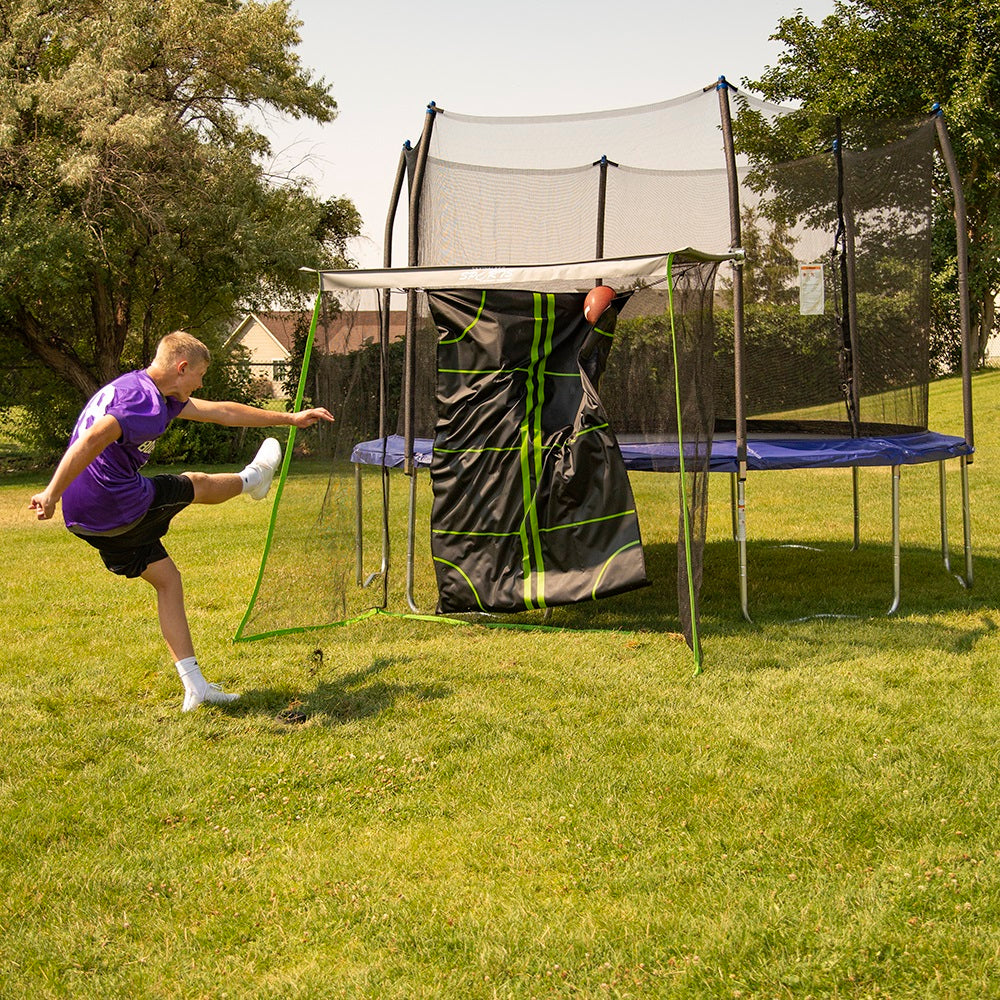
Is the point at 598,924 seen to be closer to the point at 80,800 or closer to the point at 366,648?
the point at 80,800

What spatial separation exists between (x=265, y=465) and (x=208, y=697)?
1003 mm

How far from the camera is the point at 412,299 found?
19.2 ft

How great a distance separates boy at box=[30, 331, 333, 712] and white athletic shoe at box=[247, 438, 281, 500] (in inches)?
1.0

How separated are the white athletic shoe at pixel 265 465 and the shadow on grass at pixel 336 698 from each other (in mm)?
827

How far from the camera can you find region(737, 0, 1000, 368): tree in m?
20.7

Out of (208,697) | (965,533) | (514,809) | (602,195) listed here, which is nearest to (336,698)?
(208,697)

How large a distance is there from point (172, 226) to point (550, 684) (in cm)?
1416

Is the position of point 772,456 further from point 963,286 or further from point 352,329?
point 352,329

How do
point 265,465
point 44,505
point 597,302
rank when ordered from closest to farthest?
point 44,505
point 265,465
point 597,302

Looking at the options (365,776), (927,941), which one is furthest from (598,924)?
(365,776)

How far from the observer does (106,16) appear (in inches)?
655

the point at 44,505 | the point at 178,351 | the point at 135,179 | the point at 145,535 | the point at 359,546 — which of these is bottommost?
the point at 359,546

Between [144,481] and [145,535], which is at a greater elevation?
[144,481]

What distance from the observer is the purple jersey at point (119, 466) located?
12.7 ft
